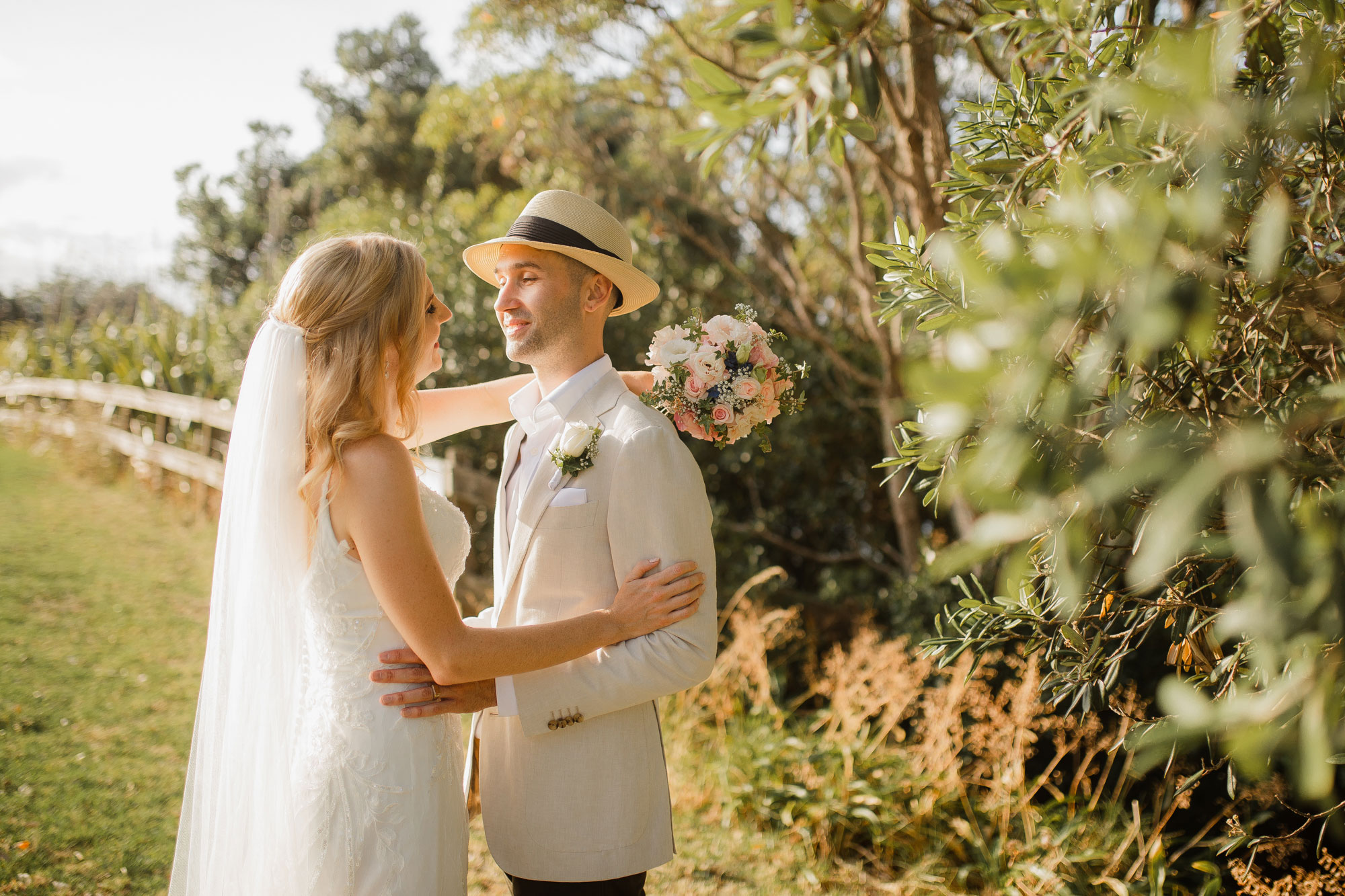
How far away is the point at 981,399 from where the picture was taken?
2.77ft

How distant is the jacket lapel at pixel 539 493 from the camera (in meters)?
2.26

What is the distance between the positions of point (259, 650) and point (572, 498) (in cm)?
90

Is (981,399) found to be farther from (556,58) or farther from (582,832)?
(556,58)

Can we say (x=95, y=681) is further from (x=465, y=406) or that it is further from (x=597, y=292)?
(x=597, y=292)

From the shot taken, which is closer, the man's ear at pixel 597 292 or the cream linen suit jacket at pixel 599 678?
the cream linen suit jacket at pixel 599 678

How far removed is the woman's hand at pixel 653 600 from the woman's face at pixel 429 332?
0.84m

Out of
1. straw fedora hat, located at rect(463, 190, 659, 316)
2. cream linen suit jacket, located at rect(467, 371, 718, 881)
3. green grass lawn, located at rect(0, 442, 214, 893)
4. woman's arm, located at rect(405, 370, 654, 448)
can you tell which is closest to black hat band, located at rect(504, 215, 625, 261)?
straw fedora hat, located at rect(463, 190, 659, 316)

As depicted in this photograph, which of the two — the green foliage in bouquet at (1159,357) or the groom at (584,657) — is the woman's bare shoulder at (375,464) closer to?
the groom at (584,657)

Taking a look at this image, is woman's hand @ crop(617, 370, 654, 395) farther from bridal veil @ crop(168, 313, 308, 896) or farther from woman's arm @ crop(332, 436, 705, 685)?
bridal veil @ crop(168, 313, 308, 896)

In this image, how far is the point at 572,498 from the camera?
221cm

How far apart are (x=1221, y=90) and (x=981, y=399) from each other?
0.54 m

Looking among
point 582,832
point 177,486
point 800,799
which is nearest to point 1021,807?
point 800,799

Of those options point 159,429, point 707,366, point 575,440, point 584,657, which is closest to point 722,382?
point 707,366

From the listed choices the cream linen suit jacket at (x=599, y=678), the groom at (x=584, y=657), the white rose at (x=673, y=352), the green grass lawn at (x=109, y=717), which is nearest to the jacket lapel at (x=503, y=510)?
the groom at (x=584, y=657)
